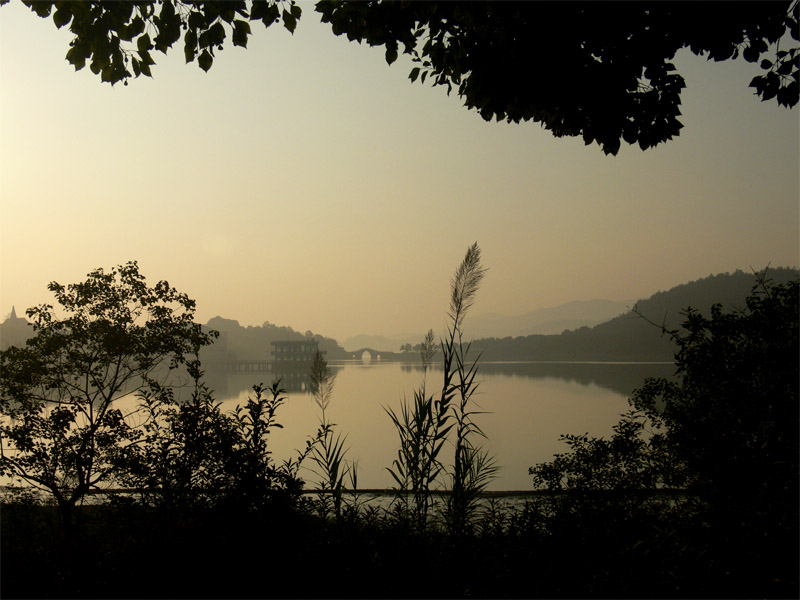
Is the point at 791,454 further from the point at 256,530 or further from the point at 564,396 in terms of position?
the point at 564,396

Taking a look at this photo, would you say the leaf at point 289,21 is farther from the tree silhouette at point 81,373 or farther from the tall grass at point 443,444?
the tree silhouette at point 81,373

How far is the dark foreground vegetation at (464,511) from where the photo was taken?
372cm

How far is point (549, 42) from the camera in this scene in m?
4.24

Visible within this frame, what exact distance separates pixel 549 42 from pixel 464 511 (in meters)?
3.57

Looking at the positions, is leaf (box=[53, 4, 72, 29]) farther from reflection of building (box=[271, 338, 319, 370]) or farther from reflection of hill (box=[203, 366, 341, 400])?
reflection of building (box=[271, 338, 319, 370])

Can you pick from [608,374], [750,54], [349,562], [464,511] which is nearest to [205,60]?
[349,562]

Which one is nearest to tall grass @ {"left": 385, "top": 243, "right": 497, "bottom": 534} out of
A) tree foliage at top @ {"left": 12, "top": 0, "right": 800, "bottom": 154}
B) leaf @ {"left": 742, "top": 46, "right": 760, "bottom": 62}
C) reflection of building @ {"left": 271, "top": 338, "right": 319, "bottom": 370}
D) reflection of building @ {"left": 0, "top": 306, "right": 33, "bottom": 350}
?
tree foliage at top @ {"left": 12, "top": 0, "right": 800, "bottom": 154}

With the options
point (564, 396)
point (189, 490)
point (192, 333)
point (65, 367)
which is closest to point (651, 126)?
point (189, 490)

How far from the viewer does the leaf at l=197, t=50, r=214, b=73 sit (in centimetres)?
458

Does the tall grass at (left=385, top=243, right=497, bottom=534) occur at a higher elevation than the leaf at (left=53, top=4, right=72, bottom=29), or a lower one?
lower

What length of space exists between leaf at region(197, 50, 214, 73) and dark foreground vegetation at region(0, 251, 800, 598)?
2.58 meters

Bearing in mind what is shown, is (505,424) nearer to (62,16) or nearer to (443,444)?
(443,444)

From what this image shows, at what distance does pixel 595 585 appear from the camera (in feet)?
12.7

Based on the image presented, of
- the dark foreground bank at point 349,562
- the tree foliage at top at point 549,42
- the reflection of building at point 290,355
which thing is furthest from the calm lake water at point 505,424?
the reflection of building at point 290,355
